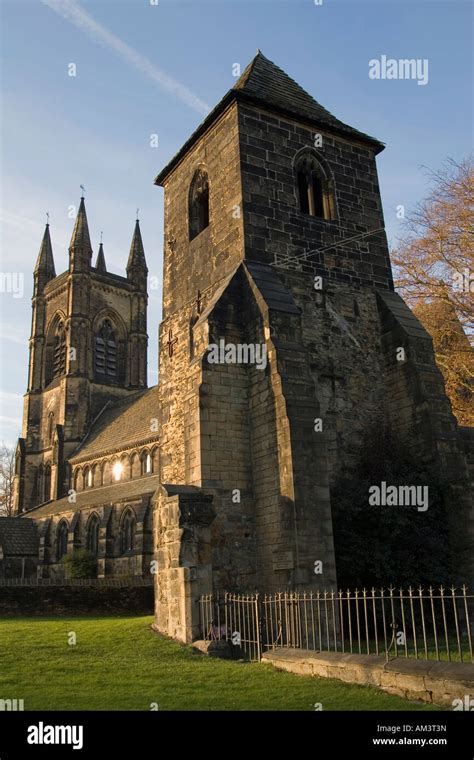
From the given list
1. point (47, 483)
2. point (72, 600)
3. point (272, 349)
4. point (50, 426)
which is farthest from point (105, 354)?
point (272, 349)

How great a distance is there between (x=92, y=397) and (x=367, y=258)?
127ft

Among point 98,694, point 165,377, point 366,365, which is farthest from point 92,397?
point 98,694

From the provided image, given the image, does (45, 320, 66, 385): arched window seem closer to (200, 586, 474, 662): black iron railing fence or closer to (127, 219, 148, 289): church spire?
A: (127, 219, 148, 289): church spire

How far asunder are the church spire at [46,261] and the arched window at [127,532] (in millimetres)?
31130

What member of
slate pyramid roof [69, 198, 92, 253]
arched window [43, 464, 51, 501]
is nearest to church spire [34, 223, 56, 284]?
slate pyramid roof [69, 198, 92, 253]

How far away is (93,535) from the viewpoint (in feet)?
Result: 131

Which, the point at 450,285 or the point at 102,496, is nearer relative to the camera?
the point at 450,285

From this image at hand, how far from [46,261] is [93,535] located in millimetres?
32021

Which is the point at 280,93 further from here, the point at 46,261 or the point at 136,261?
the point at 46,261

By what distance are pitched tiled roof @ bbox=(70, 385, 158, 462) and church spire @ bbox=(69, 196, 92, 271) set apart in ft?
42.9

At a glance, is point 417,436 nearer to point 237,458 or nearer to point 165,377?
point 237,458

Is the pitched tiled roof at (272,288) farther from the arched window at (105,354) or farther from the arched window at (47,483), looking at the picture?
the arched window at (105,354)

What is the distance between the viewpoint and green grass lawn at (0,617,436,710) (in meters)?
7.28
